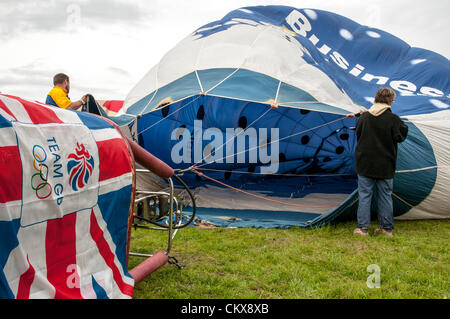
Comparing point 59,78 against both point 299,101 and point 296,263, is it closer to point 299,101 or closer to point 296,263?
point 299,101

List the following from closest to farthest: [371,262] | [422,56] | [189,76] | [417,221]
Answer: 1. [371,262]
2. [417,221]
3. [189,76]
4. [422,56]

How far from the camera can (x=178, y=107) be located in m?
4.68

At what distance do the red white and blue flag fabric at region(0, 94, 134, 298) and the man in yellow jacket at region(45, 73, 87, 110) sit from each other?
230 cm

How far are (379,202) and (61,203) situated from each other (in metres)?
2.77

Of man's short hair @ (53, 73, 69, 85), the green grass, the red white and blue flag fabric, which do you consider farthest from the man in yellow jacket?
the red white and blue flag fabric

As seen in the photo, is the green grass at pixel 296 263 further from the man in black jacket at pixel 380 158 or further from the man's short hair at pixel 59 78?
the man's short hair at pixel 59 78

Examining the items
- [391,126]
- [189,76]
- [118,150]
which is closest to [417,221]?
[391,126]

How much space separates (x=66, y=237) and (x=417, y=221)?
3478 millimetres

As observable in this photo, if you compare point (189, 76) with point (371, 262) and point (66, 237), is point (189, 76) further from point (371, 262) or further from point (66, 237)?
point (66, 237)

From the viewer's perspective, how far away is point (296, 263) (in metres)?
2.60

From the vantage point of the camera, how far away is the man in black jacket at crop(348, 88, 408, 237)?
329cm

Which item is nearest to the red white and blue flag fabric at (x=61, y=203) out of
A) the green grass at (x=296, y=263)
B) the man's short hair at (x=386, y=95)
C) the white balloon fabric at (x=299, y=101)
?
the green grass at (x=296, y=263)

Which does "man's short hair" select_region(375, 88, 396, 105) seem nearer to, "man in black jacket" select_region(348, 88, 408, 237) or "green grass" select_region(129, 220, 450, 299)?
"man in black jacket" select_region(348, 88, 408, 237)

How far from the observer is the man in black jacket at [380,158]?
10.8 ft
